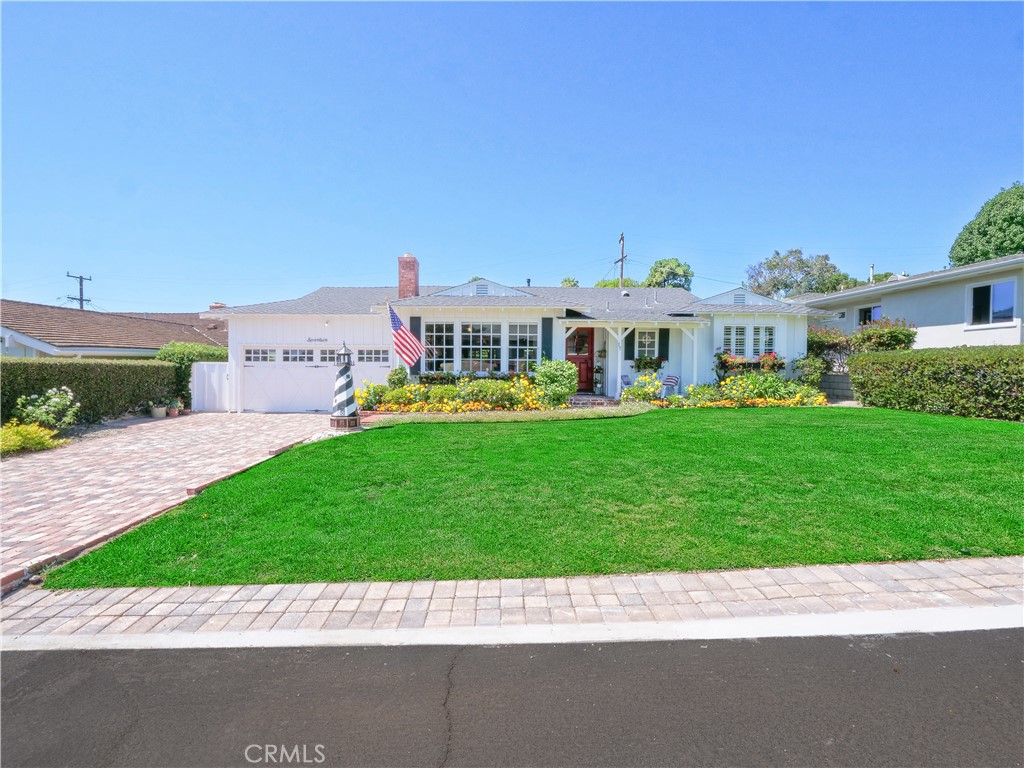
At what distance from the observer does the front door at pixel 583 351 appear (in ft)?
58.3

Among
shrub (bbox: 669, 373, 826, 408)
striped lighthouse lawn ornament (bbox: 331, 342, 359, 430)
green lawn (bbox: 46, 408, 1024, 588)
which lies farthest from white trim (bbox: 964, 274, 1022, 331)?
striped lighthouse lawn ornament (bbox: 331, 342, 359, 430)

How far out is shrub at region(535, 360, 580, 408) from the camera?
14281mm

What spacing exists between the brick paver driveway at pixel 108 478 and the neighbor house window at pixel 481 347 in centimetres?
531

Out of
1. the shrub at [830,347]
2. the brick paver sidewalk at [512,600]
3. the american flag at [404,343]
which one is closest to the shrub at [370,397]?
the american flag at [404,343]

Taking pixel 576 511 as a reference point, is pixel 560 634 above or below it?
below

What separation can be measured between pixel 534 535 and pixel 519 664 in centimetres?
191

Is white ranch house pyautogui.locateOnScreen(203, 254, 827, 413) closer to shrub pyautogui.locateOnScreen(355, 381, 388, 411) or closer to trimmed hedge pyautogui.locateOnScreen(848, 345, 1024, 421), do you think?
shrub pyautogui.locateOnScreen(355, 381, 388, 411)

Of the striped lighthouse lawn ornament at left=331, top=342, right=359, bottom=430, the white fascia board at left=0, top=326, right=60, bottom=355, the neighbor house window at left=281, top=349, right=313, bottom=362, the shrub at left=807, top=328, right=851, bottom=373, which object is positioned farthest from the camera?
the shrub at left=807, top=328, right=851, bottom=373

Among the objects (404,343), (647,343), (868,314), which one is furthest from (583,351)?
(868,314)

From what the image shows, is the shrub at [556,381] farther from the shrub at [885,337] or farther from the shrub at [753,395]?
the shrub at [885,337]

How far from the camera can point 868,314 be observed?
20.1 m

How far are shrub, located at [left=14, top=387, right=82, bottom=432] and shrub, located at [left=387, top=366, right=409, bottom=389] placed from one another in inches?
287

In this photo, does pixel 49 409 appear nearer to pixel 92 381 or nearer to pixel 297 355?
pixel 92 381

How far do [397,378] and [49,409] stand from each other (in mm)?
7861
